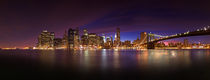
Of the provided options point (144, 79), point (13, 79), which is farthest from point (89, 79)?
point (13, 79)

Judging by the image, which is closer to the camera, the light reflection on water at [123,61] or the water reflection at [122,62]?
the water reflection at [122,62]

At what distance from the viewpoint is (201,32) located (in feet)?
185

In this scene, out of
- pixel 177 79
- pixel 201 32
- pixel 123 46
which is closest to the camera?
pixel 177 79

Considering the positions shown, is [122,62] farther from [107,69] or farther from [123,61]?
[107,69]

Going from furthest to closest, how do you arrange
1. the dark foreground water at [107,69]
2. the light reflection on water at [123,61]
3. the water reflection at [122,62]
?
the light reflection on water at [123,61]
the water reflection at [122,62]
the dark foreground water at [107,69]

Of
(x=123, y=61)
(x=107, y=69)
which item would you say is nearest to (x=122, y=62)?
(x=123, y=61)

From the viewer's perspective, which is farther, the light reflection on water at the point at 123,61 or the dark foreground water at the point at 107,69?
the light reflection on water at the point at 123,61

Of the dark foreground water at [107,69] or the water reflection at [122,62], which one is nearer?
the dark foreground water at [107,69]

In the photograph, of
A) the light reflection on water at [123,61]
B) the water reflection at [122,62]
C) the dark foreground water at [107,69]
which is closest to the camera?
the dark foreground water at [107,69]

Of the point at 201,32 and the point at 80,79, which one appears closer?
the point at 80,79

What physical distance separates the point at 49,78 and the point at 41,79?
52cm

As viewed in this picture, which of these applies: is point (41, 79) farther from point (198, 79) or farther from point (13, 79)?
point (198, 79)

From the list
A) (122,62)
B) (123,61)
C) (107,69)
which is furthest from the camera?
(123,61)

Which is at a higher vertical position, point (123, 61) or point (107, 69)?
point (107, 69)
